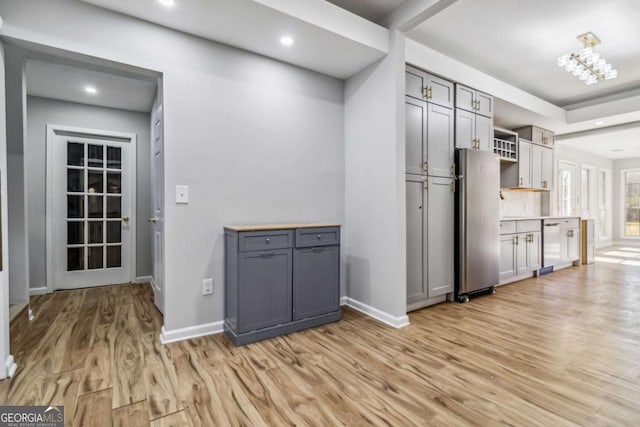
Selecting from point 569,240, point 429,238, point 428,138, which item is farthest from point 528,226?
point 428,138

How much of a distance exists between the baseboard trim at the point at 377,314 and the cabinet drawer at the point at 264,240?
1069 mm

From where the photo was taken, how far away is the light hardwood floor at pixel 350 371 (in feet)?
5.09

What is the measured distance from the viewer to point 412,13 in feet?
8.28

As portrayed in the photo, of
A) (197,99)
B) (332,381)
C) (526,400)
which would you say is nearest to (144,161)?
(197,99)

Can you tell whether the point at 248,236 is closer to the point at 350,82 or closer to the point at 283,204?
the point at 283,204

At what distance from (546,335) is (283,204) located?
8.02ft

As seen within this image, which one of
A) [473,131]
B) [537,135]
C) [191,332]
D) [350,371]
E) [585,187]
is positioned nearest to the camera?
[350,371]

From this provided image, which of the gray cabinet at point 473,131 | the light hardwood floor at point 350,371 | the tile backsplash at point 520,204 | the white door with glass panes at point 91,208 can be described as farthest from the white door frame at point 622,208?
the white door with glass panes at point 91,208

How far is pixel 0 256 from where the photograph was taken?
5.92 feet

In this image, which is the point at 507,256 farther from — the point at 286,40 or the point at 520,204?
the point at 286,40

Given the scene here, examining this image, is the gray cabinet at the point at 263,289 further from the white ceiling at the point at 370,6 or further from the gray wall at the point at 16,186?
the gray wall at the point at 16,186

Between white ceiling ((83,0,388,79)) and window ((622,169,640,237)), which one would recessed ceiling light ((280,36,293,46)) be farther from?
window ((622,169,640,237))

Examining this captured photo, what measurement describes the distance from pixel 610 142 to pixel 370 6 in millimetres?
6640

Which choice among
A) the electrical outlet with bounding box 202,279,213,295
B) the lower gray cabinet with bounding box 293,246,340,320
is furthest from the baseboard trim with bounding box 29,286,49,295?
the lower gray cabinet with bounding box 293,246,340,320
